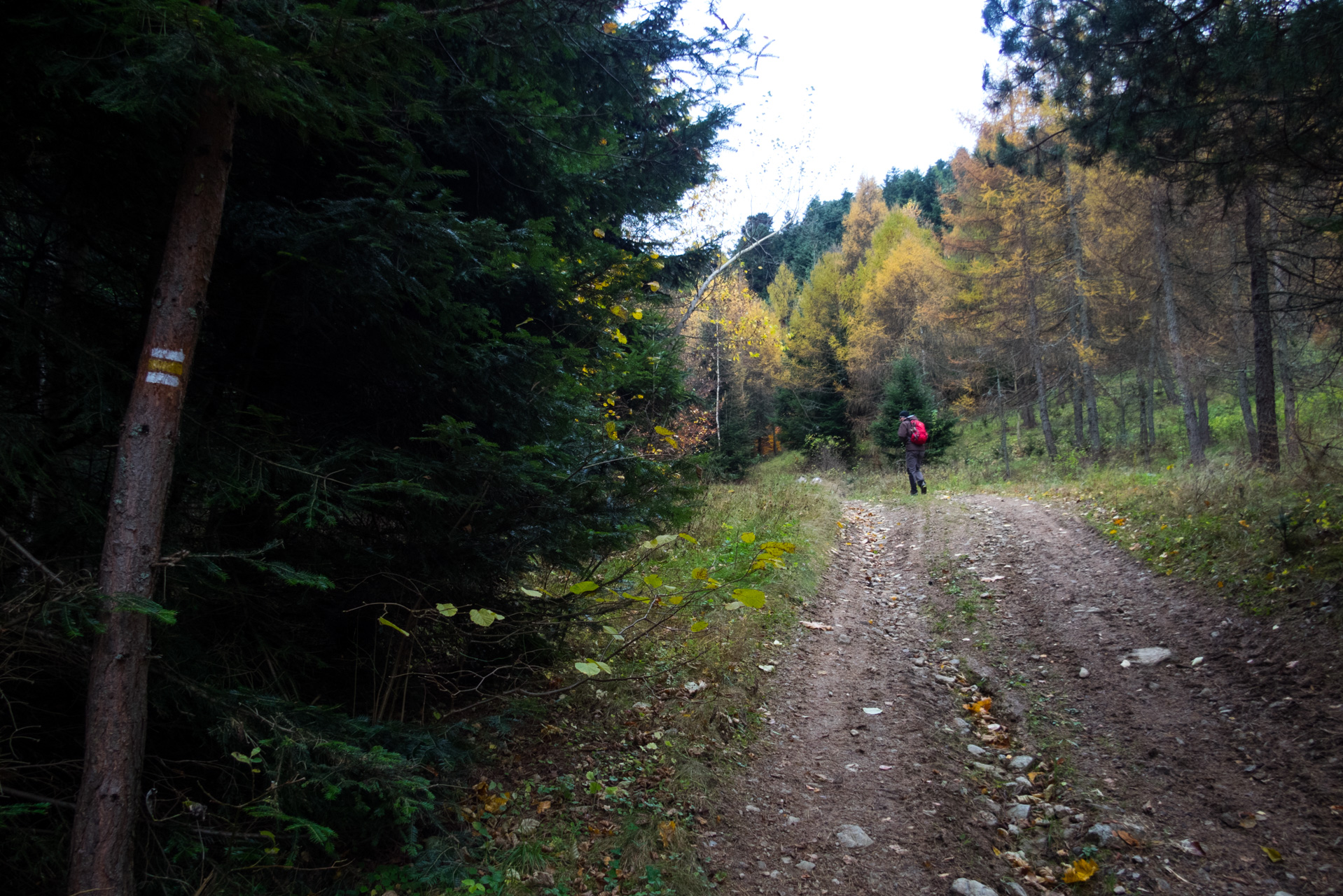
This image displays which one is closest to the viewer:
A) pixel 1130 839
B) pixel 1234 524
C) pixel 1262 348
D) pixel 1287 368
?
pixel 1130 839

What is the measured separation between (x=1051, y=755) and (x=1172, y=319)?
15172 millimetres

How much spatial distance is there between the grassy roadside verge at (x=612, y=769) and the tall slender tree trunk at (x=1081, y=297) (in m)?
17.3

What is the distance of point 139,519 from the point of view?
2531mm

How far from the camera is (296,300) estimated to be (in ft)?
11.2

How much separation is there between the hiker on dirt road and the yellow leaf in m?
12.9

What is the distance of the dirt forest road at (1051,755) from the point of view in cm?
319

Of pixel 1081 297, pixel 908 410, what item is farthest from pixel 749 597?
pixel 908 410

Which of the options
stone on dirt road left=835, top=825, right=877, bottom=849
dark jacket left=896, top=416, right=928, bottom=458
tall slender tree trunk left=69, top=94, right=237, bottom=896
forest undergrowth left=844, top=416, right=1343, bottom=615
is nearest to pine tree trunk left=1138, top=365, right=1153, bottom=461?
forest undergrowth left=844, top=416, right=1343, bottom=615

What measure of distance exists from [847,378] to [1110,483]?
18734 millimetres

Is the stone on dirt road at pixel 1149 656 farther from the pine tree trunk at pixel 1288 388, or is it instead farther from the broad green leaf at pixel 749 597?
the pine tree trunk at pixel 1288 388

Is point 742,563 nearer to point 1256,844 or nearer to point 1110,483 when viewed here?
point 1256,844

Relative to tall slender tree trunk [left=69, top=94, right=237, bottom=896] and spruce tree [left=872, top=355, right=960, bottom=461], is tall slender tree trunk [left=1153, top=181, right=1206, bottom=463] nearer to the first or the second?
spruce tree [left=872, top=355, right=960, bottom=461]

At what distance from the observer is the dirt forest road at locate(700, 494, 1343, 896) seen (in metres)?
3.19

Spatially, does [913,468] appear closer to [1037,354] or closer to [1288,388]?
[1037,354]
